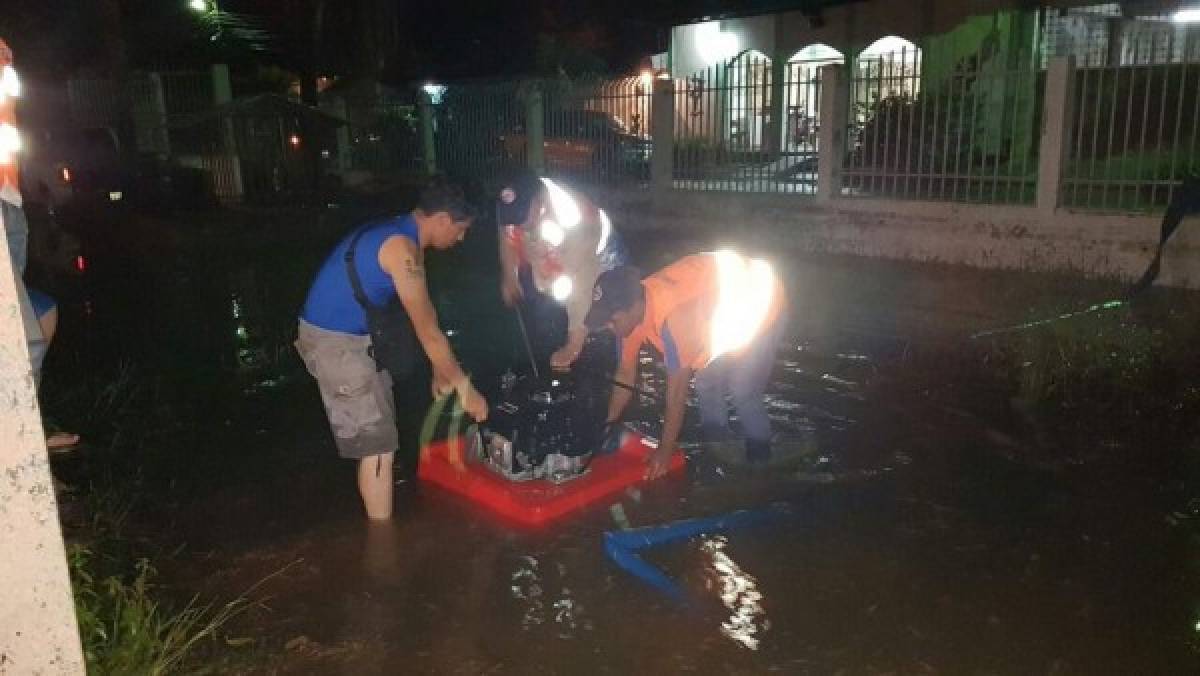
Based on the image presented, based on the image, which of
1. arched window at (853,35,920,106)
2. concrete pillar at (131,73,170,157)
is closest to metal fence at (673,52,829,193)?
arched window at (853,35,920,106)

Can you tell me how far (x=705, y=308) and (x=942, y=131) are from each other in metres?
6.82

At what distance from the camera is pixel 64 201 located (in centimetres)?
1377

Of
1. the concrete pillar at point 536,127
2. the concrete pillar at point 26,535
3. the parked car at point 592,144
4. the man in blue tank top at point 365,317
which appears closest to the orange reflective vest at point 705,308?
the man in blue tank top at point 365,317

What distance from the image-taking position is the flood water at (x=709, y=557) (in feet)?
11.2

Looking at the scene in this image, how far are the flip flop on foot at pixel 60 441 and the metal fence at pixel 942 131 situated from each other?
817cm

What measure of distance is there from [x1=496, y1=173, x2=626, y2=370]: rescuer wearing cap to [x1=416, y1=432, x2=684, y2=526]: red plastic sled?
0.69 m

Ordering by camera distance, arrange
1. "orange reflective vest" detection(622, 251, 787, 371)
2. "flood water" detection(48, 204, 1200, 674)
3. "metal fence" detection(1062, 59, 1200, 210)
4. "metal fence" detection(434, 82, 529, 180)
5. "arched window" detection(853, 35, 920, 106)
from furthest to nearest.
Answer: "metal fence" detection(434, 82, 529, 180) → "arched window" detection(853, 35, 920, 106) → "metal fence" detection(1062, 59, 1200, 210) → "orange reflective vest" detection(622, 251, 787, 371) → "flood water" detection(48, 204, 1200, 674)

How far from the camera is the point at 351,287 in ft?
13.2

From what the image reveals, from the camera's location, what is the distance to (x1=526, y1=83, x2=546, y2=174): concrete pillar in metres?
14.6

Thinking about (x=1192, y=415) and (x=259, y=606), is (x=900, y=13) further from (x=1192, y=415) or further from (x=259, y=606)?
(x=259, y=606)

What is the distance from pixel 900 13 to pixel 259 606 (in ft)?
49.4

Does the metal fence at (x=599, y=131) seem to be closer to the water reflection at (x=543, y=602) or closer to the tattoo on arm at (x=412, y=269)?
the tattoo on arm at (x=412, y=269)

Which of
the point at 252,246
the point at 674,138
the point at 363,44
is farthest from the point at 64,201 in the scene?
the point at 363,44

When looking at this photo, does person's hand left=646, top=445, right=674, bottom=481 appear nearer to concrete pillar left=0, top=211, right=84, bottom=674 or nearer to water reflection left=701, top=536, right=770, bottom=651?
water reflection left=701, top=536, right=770, bottom=651
